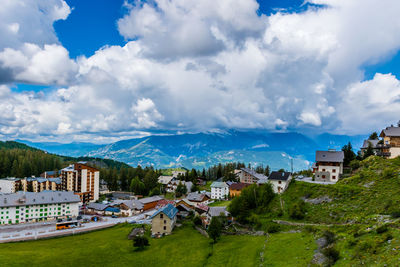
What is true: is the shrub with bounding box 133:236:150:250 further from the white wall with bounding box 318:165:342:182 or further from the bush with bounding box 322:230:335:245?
the white wall with bounding box 318:165:342:182

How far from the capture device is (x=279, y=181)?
7606cm

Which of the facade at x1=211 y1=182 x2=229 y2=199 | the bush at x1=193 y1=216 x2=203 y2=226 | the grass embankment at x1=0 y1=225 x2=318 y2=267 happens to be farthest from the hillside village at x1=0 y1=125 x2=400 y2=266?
the facade at x1=211 y1=182 x2=229 y2=199

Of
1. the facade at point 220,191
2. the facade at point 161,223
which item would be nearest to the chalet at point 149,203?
the facade at point 220,191

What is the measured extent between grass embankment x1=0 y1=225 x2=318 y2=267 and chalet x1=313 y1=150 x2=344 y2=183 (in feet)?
113

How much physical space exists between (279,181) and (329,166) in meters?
15.9

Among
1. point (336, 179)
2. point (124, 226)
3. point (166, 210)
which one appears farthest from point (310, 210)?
point (124, 226)

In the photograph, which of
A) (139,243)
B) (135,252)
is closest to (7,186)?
(139,243)

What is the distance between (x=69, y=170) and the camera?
411ft

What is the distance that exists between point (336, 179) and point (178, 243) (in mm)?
48790

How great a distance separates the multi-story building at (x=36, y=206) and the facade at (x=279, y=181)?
7305 cm

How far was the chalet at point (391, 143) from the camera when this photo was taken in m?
76.1

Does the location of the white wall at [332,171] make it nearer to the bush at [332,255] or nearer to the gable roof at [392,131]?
the gable roof at [392,131]

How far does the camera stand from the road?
70.4 m

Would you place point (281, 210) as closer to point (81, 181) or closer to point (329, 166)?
point (329, 166)
